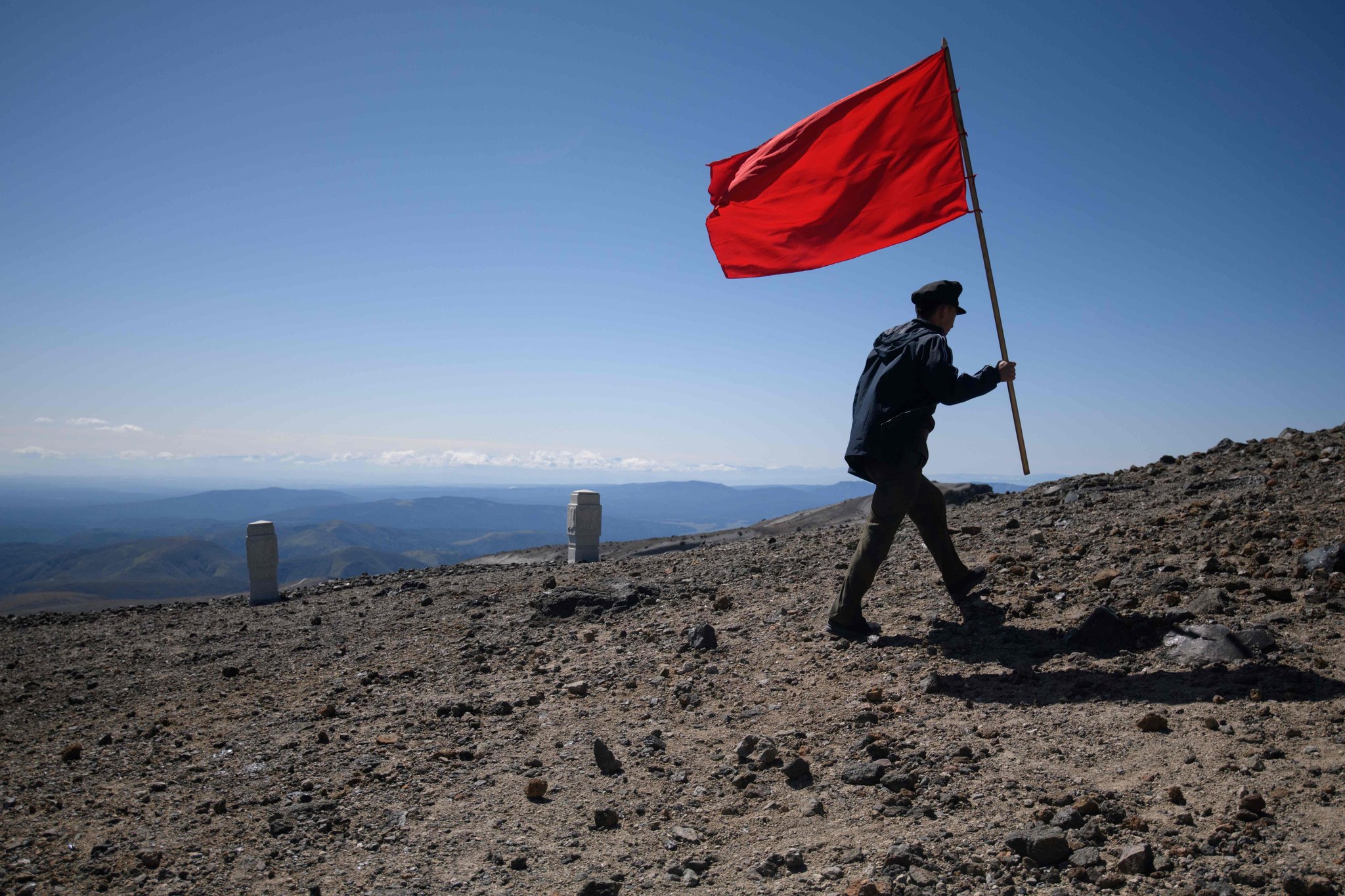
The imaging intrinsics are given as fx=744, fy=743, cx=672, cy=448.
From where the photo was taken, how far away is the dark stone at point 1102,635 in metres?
5.08

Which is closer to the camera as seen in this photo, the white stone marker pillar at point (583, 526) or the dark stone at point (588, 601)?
the dark stone at point (588, 601)

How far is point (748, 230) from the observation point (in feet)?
24.6

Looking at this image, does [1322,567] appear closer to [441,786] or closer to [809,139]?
[809,139]

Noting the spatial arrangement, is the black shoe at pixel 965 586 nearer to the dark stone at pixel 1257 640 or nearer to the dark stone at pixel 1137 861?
the dark stone at pixel 1257 640

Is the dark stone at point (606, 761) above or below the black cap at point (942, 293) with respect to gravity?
below

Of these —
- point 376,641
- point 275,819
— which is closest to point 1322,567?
point 275,819

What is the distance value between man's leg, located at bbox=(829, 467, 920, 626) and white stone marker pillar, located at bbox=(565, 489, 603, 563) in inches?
300

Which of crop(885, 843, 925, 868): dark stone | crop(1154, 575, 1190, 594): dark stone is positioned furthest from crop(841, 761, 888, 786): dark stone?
crop(1154, 575, 1190, 594): dark stone

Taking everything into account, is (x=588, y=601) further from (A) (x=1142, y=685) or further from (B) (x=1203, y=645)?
(B) (x=1203, y=645)

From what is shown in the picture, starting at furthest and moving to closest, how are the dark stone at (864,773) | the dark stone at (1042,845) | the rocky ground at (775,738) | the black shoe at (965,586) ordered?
the black shoe at (965,586) < the dark stone at (864,773) < the rocky ground at (775,738) < the dark stone at (1042,845)

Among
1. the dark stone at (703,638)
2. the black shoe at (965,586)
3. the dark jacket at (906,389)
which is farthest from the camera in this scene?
the dark stone at (703,638)

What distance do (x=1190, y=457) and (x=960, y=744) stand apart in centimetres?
868

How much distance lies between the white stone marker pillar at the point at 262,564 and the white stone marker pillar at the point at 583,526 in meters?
4.82

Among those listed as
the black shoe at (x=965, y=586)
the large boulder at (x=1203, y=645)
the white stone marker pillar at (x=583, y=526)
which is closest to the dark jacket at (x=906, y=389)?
the black shoe at (x=965, y=586)
